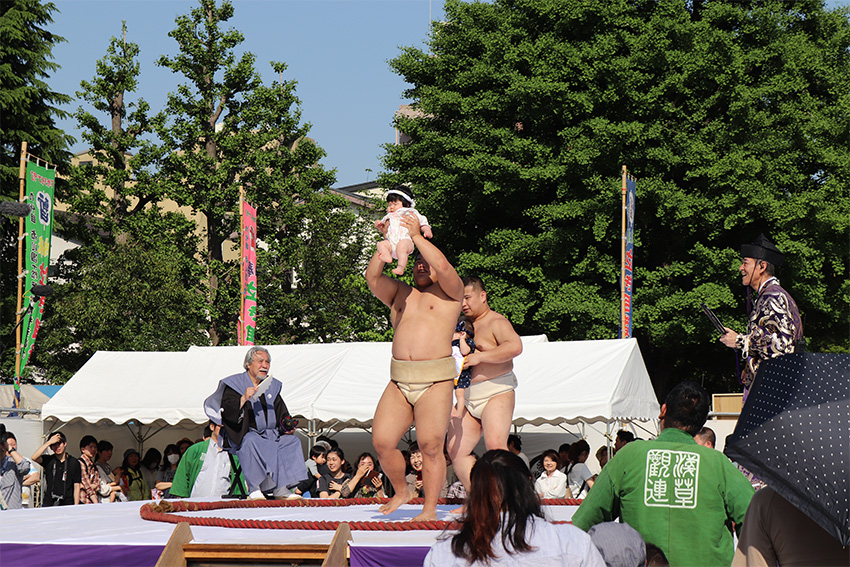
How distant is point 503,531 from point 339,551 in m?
2.09

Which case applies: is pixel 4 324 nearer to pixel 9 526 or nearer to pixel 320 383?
pixel 320 383

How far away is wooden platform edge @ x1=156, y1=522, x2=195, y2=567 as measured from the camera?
4863mm

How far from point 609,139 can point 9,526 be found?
55.3 feet

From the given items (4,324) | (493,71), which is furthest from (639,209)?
(4,324)

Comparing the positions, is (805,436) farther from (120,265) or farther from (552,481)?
(120,265)

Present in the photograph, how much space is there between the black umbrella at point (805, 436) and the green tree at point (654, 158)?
717 inches

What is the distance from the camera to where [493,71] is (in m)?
23.2

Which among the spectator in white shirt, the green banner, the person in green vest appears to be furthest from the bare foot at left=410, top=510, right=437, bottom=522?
the green banner

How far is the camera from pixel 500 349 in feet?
21.3

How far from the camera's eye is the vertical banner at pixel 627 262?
1838 centimetres

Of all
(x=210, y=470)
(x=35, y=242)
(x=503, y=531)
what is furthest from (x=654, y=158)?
(x=503, y=531)

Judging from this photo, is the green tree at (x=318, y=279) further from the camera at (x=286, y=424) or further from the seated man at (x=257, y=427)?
the seated man at (x=257, y=427)

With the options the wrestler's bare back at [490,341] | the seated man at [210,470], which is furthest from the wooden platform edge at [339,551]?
the seated man at [210,470]

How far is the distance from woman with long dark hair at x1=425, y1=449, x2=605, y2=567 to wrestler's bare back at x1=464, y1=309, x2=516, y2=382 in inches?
141
